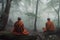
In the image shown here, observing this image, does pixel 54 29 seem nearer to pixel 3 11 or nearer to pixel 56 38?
pixel 56 38

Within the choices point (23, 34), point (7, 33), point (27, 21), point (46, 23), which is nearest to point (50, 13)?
point (46, 23)

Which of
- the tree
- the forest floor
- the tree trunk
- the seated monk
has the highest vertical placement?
the tree

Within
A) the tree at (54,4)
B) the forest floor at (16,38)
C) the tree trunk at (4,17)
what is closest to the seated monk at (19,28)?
Result: the forest floor at (16,38)

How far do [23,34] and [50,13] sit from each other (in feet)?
6.55

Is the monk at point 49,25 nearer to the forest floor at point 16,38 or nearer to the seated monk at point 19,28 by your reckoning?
the forest floor at point 16,38

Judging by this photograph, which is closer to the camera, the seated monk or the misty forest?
the seated monk

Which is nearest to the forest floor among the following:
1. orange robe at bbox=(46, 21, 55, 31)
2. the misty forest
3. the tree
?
the misty forest

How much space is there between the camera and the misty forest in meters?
10.3

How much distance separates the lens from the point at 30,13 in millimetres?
10844

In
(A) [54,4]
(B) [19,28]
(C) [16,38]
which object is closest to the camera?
(C) [16,38]

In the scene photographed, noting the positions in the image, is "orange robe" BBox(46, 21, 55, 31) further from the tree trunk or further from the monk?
the tree trunk

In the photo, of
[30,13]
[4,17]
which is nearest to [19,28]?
[4,17]

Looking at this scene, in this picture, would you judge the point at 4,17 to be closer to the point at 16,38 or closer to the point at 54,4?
the point at 16,38

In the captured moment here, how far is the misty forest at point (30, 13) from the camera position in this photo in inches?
405
